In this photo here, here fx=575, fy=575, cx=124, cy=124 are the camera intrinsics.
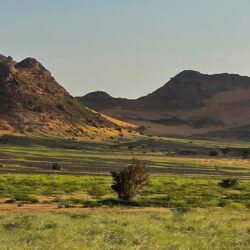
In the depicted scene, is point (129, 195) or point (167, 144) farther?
point (167, 144)

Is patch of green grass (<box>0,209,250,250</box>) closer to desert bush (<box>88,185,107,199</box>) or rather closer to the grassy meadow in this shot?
the grassy meadow

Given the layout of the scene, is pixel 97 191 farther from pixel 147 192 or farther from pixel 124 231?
pixel 124 231

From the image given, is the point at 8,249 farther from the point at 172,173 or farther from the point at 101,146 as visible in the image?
the point at 101,146

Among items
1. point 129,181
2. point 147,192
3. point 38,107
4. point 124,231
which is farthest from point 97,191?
point 38,107

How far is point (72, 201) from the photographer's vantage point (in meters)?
31.9

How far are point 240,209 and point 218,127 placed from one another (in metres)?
167

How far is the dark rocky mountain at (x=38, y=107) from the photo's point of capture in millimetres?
120062

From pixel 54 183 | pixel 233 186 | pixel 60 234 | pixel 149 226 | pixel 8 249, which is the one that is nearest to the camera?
pixel 8 249

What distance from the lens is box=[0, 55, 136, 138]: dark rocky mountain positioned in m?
120

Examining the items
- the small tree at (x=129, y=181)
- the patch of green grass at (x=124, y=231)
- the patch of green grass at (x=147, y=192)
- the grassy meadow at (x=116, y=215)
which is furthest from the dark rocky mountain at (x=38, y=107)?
the patch of green grass at (x=124, y=231)

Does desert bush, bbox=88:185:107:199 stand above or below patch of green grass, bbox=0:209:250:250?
below

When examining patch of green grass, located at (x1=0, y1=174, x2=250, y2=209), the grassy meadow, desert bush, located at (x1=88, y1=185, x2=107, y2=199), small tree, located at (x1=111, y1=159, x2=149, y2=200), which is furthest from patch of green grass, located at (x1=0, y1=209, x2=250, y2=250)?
desert bush, located at (x1=88, y1=185, x2=107, y2=199)

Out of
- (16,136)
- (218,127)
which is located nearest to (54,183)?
(16,136)

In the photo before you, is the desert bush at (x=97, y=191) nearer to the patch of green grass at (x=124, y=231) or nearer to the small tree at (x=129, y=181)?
the small tree at (x=129, y=181)
